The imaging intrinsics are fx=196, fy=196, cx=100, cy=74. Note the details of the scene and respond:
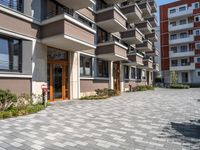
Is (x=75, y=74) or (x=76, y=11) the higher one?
(x=76, y=11)

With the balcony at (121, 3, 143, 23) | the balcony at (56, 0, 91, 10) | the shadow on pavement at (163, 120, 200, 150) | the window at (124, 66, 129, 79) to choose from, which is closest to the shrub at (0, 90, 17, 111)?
the shadow on pavement at (163, 120, 200, 150)

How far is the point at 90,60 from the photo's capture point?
55.8 ft

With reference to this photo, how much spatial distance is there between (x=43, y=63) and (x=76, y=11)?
5.44 metres

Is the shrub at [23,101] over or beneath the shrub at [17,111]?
over

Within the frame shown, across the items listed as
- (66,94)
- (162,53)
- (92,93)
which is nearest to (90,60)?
(92,93)

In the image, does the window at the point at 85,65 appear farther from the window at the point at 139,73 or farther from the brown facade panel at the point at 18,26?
the window at the point at 139,73

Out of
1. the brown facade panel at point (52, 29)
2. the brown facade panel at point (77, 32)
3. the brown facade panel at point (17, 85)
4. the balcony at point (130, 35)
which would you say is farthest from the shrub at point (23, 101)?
the balcony at point (130, 35)

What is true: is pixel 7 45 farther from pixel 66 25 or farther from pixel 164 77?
pixel 164 77

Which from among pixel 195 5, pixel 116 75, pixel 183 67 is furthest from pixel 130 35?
pixel 195 5

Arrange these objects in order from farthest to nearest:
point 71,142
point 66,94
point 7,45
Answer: point 66,94 → point 7,45 → point 71,142

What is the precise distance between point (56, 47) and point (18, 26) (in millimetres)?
3031

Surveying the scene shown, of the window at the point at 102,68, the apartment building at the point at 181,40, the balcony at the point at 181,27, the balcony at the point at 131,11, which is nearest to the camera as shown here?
the window at the point at 102,68

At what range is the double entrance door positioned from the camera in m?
12.5

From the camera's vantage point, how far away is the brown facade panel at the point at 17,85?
926cm
